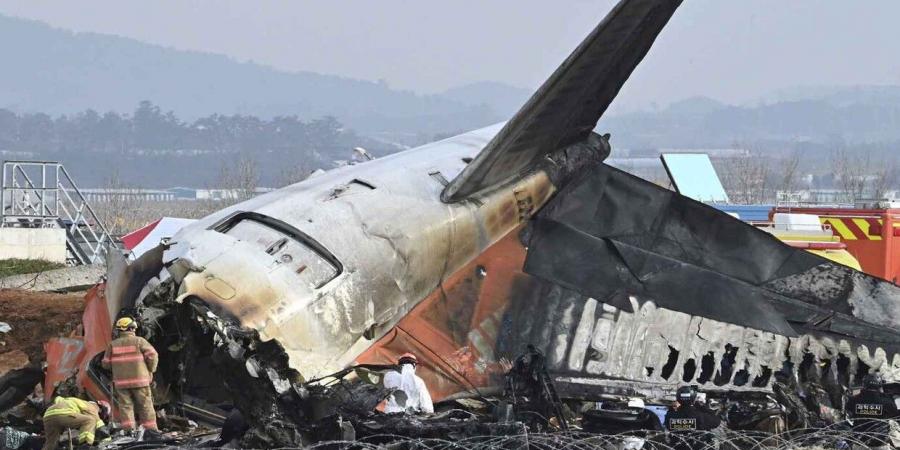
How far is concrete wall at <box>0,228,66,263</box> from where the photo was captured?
34.4 m

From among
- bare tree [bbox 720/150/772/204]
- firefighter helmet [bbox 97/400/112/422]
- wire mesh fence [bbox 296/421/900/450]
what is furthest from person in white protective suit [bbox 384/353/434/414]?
bare tree [bbox 720/150/772/204]

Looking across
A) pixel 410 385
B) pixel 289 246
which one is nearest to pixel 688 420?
pixel 410 385

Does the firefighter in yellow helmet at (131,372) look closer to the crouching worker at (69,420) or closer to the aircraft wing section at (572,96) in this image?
the crouching worker at (69,420)

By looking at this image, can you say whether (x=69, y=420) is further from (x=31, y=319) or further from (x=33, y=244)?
(x=33, y=244)

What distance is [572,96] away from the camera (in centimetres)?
1595

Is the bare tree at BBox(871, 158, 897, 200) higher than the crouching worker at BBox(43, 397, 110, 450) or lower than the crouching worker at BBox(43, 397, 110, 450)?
higher

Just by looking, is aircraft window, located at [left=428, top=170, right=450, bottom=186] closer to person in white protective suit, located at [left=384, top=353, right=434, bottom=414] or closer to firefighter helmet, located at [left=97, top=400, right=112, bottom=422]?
person in white protective suit, located at [left=384, top=353, right=434, bottom=414]

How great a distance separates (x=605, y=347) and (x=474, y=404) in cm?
182

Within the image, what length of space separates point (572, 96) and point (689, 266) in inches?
108

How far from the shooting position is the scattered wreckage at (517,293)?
13.3 meters

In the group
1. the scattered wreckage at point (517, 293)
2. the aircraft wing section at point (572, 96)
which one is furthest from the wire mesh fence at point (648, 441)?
the aircraft wing section at point (572, 96)

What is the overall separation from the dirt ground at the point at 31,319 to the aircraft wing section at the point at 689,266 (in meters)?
9.84

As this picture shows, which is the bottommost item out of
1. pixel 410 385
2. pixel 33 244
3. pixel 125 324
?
pixel 410 385

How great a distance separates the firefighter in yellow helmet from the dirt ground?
927cm
